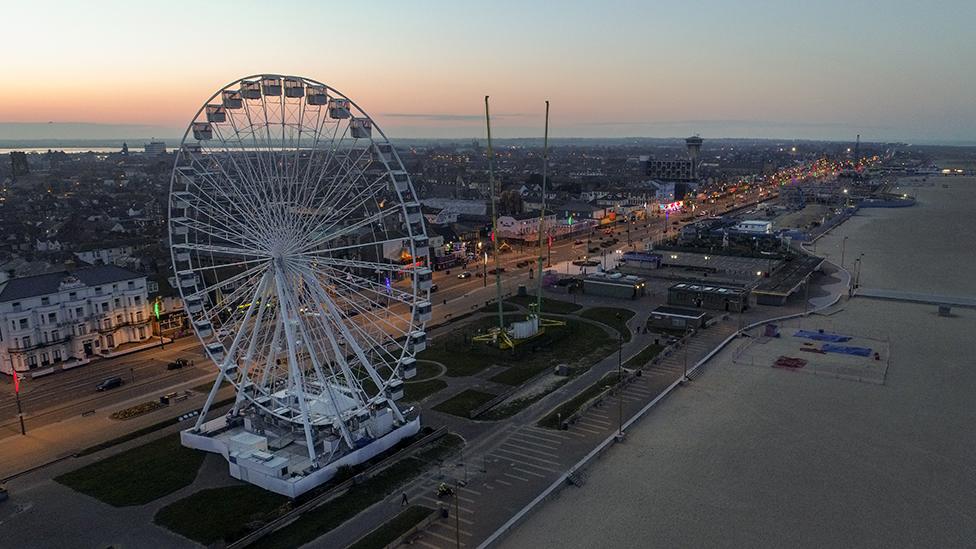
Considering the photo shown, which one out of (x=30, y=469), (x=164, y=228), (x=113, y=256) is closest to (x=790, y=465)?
(x=30, y=469)

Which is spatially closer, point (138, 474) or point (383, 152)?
point (138, 474)

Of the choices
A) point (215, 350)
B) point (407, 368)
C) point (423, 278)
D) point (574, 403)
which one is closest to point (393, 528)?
Answer: point (407, 368)

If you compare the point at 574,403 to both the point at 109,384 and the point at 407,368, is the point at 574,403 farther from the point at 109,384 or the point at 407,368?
the point at 109,384

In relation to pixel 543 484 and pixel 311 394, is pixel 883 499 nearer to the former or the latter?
pixel 543 484

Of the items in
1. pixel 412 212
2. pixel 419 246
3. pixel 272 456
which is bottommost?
pixel 272 456

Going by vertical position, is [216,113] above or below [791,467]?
above

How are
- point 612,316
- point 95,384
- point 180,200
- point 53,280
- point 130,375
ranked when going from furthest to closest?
1. point 612,316
2. point 53,280
3. point 130,375
4. point 95,384
5. point 180,200

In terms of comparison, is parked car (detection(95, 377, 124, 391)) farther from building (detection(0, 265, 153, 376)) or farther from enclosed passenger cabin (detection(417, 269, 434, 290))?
enclosed passenger cabin (detection(417, 269, 434, 290))

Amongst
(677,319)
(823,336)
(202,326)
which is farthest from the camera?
(677,319)
